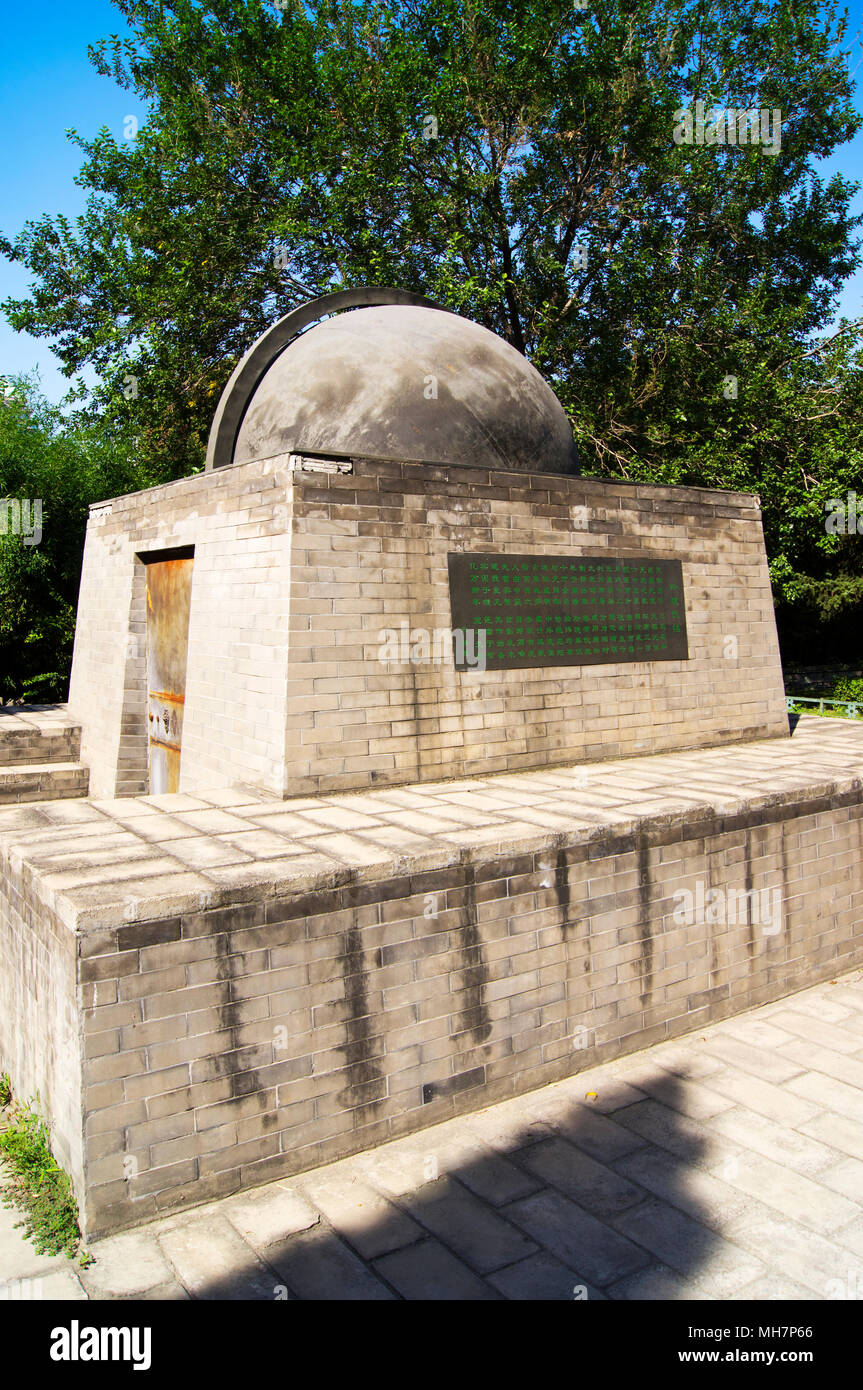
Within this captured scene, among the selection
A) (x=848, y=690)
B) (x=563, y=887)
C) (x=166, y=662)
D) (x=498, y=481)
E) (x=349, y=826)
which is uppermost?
(x=498, y=481)

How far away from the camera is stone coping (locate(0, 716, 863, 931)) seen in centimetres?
395

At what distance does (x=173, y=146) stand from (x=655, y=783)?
14825 mm

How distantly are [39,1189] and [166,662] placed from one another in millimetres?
4608

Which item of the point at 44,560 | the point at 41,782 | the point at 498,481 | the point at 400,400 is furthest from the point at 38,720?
the point at 44,560

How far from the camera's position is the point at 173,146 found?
15.7 metres

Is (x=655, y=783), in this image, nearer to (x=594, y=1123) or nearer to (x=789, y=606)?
(x=594, y=1123)

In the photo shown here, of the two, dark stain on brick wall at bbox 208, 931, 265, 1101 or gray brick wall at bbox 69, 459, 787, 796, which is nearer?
dark stain on brick wall at bbox 208, 931, 265, 1101

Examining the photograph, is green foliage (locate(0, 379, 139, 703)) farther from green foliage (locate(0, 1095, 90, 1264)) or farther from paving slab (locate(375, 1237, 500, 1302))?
paving slab (locate(375, 1237, 500, 1302))

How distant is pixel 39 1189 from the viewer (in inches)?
150

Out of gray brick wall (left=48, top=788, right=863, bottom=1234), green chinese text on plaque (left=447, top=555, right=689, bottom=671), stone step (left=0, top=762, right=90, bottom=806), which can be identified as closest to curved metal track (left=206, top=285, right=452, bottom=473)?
green chinese text on plaque (left=447, top=555, right=689, bottom=671)

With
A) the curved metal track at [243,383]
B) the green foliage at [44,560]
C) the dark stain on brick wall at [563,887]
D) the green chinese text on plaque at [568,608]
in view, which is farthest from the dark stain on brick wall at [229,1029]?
the green foliage at [44,560]

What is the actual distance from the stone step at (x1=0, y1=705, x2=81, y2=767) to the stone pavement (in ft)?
19.0

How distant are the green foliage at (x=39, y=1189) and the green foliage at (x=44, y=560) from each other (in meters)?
13.4

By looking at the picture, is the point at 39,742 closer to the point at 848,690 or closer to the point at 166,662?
the point at 166,662
